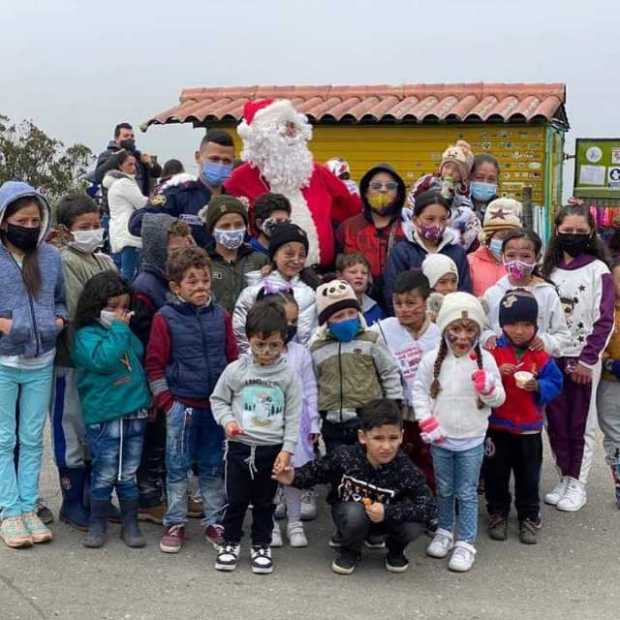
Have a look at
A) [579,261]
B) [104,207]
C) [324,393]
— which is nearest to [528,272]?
[579,261]

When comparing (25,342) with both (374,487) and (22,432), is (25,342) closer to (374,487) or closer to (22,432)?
(22,432)

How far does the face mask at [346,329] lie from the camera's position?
4734 mm

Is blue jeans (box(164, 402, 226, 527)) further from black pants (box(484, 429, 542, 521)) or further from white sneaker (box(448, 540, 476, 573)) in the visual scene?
black pants (box(484, 429, 542, 521))

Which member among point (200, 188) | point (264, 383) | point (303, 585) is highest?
point (200, 188)

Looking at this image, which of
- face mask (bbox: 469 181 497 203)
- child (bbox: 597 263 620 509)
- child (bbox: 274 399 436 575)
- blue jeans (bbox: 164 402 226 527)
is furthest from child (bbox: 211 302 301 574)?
face mask (bbox: 469 181 497 203)

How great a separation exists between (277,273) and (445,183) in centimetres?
165

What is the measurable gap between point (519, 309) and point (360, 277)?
2.97ft

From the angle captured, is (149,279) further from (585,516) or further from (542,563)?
(585,516)

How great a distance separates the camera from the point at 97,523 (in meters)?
4.73

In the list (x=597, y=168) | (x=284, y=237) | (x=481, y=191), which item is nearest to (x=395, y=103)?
(x=597, y=168)

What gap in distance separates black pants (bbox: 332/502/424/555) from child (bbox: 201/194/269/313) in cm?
138

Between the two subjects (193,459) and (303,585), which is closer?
(303,585)

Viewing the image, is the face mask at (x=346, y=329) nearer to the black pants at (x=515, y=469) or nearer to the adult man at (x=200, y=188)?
the black pants at (x=515, y=469)

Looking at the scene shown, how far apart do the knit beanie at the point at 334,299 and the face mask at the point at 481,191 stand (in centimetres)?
188
